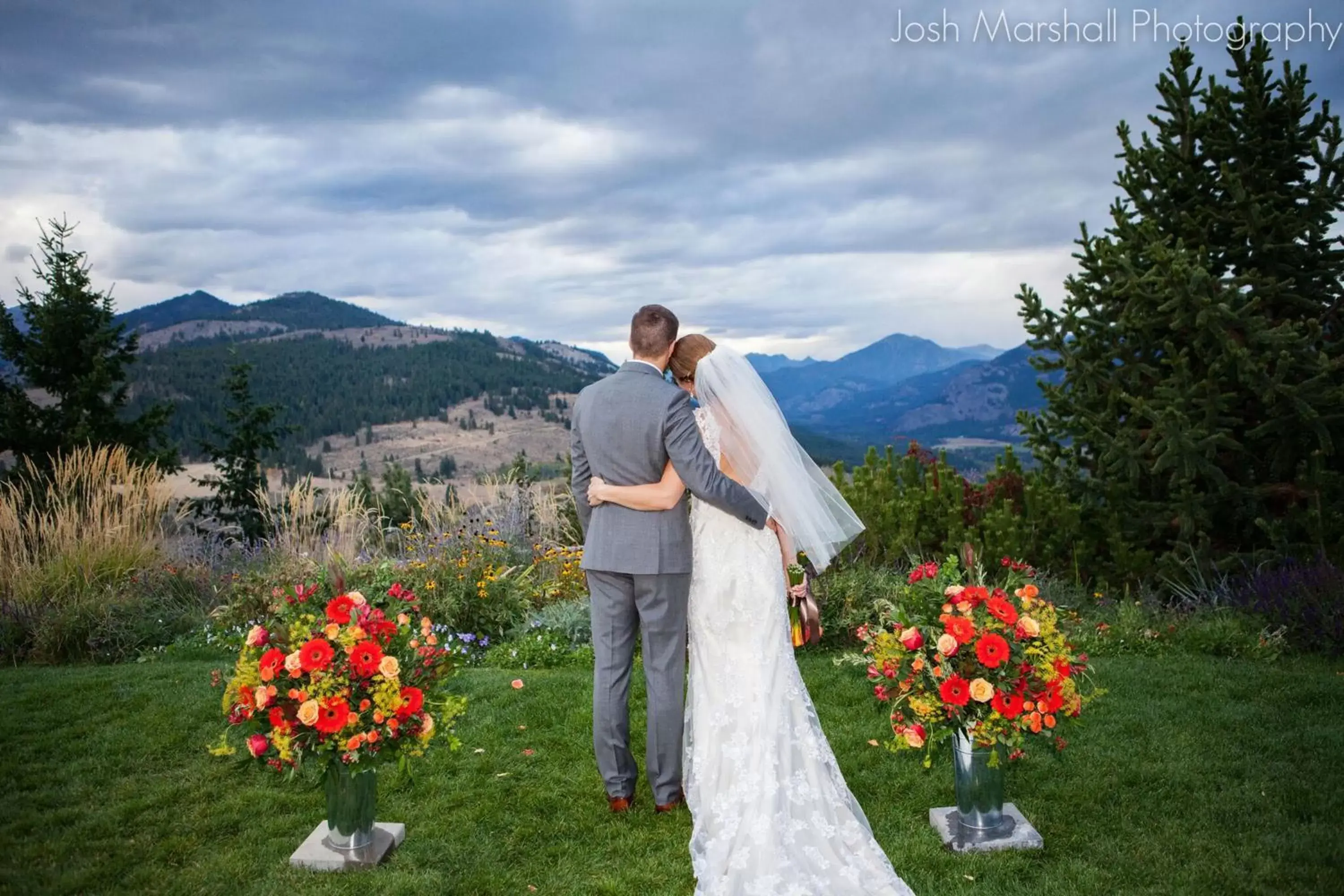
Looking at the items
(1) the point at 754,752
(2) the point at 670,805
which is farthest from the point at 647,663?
(2) the point at 670,805

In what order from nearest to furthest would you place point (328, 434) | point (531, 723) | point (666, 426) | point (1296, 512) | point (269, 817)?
point (666, 426) → point (269, 817) → point (531, 723) → point (1296, 512) → point (328, 434)

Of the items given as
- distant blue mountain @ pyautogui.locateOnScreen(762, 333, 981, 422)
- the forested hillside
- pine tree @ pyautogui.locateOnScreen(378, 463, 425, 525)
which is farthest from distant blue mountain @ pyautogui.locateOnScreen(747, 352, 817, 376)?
pine tree @ pyautogui.locateOnScreen(378, 463, 425, 525)

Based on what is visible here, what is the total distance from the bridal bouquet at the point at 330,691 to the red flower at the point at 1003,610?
2.27 m

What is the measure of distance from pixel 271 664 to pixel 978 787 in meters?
3.04

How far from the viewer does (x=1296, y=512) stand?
25.7 feet

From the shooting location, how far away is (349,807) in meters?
3.97

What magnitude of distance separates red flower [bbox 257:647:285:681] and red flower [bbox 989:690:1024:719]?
2856 millimetres

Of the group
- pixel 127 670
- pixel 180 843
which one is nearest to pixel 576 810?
pixel 180 843

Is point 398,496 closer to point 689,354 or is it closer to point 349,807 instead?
point 349,807

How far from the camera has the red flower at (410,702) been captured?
12.2 ft

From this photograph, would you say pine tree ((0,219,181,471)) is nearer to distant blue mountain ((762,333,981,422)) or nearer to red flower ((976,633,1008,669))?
red flower ((976,633,1008,669))

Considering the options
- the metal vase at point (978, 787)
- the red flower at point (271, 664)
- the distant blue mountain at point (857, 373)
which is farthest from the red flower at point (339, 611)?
the distant blue mountain at point (857, 373)

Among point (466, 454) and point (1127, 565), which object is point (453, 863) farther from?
point (466, 454)

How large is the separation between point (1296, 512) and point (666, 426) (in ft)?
21.5
